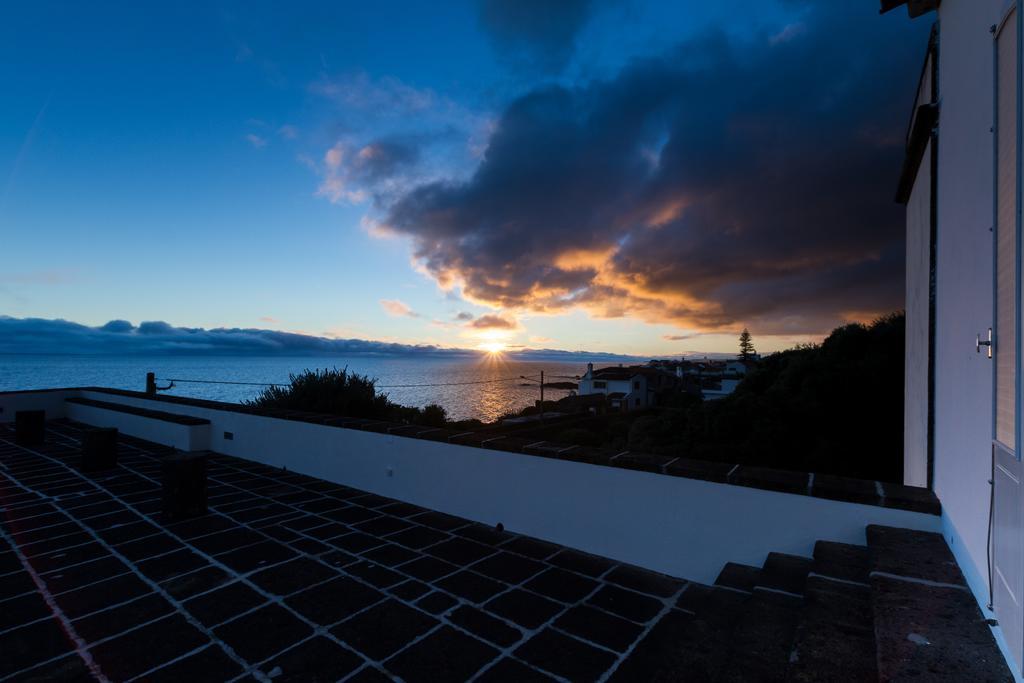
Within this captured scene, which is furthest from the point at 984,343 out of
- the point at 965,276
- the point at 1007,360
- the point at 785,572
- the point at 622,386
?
the point at 622,386

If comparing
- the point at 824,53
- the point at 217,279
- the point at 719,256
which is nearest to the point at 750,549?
the point at 824,53

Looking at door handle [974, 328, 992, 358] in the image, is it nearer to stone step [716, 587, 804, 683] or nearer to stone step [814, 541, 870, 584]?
stone step [814, 541, 870, 584]

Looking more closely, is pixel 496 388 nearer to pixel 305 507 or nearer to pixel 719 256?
pixel 719 256

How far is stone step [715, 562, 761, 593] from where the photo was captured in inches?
86.0

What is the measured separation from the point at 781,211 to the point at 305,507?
9409 mm

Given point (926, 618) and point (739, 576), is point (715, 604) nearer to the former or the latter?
point (739, 576)

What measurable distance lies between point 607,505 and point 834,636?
4.65 ft

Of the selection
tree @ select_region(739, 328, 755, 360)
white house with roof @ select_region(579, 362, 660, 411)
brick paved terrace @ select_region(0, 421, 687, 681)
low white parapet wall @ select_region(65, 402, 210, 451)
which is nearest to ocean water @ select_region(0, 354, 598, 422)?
white house with roof @ select_region(579, 362, 660, 411)

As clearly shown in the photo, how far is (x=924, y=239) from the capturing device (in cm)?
292

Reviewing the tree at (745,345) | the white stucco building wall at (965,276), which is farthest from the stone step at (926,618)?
the tree at (745,345)

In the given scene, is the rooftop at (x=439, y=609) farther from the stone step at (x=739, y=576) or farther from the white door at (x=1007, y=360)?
the white door at (x=1007, y=360)

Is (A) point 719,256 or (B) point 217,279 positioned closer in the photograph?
(A) point 719,256

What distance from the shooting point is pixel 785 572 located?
2084 mm

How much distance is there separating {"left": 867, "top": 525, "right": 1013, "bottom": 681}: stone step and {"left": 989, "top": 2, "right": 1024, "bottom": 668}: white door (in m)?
0.11
